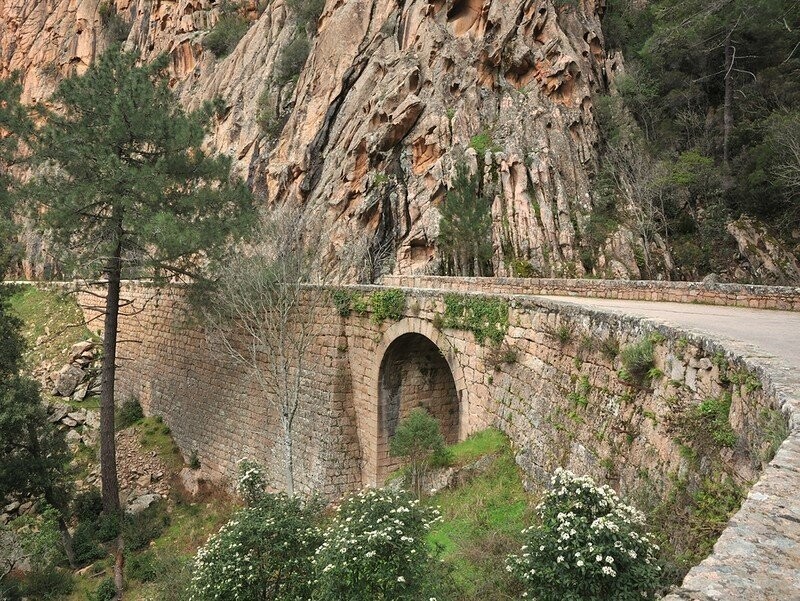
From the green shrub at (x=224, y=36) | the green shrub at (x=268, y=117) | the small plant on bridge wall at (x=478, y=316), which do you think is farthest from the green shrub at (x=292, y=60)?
the small plant on bridge wall at (x=478, y=316)

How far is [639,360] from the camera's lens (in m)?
5.30

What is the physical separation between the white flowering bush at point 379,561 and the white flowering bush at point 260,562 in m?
1.07

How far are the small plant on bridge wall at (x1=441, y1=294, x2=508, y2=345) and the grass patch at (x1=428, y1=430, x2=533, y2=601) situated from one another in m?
1.79

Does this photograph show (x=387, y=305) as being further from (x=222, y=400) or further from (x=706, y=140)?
(x=706, y=140)

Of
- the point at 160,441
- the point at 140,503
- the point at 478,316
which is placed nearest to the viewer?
the point at 478,316

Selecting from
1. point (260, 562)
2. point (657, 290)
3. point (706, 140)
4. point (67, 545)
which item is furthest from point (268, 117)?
point (260, 562)

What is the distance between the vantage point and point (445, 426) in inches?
523

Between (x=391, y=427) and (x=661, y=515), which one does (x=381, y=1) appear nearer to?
(x=391, y=427)

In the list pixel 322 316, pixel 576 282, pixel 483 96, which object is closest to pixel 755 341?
pixel 576 282

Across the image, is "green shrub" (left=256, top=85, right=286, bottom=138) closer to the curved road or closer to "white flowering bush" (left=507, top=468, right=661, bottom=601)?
"white flowering bush" (left=507, top=468, right=661, bottom=601)

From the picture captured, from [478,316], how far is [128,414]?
15.9 metres

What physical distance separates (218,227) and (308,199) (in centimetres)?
1474

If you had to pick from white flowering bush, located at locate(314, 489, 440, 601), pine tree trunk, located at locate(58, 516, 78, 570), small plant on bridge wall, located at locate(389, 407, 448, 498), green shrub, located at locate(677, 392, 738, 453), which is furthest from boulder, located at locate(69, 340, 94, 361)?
green shrub, located at locate(677, 392, 738, 453)

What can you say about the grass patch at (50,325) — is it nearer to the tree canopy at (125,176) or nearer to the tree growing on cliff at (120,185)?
the tree growing on cliff at (120,185)
